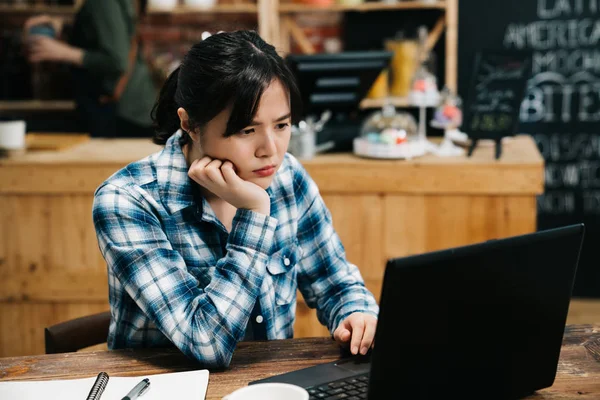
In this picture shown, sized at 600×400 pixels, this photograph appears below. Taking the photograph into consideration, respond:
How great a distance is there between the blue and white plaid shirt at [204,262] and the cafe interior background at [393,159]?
121 cm

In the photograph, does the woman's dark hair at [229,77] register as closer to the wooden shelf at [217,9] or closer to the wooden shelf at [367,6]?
the wooden shelf at [367,6]

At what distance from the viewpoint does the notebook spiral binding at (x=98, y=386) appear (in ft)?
3.83

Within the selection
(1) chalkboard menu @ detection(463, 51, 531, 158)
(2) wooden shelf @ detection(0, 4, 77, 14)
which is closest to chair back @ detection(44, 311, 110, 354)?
(1) chalkboard menu @ detection(463, 51, 531, 158)

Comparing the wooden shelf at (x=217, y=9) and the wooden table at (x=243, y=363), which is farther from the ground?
the wooden shelf at (x=217, y=9)

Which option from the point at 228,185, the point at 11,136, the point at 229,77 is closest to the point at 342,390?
the point at 228,185

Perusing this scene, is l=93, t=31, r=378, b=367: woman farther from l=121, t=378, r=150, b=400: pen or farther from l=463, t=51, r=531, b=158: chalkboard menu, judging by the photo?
l=463, t=51, r=531, b=158: chalkboard menu

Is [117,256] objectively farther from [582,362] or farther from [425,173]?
[425,173]

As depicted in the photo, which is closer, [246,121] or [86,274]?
[246,121]

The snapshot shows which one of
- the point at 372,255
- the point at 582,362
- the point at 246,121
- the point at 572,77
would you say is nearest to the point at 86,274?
the point at 372,255

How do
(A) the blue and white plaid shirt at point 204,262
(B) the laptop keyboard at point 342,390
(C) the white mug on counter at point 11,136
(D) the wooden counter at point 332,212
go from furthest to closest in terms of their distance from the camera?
(C) the white mug on counter at point 11,136 → (D) the wooden counter at point 332,212 → (A) the blue and white plaid shirt at point 204,262 → (B) the laptop keyboard at point 342,390

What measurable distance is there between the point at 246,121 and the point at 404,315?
56cm

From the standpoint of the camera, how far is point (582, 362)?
132 cm

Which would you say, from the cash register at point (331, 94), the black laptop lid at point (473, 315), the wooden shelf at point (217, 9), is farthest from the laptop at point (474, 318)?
the wooden shelf at point (217, 9)

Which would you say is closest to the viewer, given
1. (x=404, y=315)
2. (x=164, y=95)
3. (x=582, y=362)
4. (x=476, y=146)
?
(x=404, y=315)
